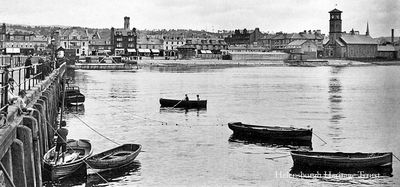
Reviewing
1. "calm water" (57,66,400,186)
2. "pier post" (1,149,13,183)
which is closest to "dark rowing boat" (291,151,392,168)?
"calm water" (57,66,400,186)

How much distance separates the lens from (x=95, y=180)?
31.9m

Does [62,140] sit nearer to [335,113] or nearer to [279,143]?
[279,143]

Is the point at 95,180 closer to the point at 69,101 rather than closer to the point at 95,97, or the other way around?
the point at 69,101

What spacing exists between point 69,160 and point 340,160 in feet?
57.7

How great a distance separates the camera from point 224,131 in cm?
5375

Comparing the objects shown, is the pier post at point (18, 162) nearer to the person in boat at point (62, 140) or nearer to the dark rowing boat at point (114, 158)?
the person in boat at point (62, 140)

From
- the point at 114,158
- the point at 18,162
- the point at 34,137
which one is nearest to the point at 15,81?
the point at 114,158

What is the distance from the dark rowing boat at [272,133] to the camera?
46969 millimetres

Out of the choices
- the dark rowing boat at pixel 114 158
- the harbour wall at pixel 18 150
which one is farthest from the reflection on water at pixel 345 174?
the harbour wall at pixel 18 150

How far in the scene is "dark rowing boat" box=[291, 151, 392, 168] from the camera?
36.1 meters

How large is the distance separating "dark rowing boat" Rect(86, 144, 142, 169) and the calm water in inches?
23.5

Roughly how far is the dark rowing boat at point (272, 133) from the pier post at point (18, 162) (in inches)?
1174

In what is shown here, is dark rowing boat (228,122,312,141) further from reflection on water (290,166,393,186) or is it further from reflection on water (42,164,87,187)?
reflection on water (42,164,87,187)

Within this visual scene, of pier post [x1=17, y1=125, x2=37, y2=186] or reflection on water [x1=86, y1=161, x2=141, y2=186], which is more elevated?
pier post [x1=17, y1=125, x2=37, y2=186]
